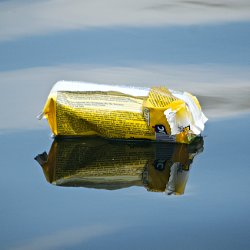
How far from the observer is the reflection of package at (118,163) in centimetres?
378

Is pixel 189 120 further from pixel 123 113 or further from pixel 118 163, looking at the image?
pixel 118 163

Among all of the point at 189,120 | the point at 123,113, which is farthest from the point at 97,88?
the point at 189,120

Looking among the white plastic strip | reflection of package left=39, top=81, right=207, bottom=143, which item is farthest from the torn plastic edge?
the white plastic strip

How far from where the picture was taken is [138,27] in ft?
19.8

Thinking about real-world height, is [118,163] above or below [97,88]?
below

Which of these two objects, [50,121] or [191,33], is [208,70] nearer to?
[191,33]

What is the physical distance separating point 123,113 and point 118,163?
0.98ft

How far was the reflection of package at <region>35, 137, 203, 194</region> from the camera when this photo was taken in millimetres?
3775

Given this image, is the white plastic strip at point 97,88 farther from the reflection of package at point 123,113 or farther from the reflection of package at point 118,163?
the reflection of package at point 118,163

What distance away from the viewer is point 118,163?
13.0ft

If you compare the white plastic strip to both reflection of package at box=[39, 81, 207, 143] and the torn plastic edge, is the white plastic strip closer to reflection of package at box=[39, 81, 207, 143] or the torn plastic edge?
reflection of package at box=[39, 81, 207, 143]

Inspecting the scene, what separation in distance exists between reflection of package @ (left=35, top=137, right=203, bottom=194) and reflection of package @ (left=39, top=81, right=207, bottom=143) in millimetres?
42

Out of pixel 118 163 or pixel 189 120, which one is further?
pixel 189 120

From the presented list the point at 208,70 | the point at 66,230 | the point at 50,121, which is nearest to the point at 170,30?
the point at 208,70
